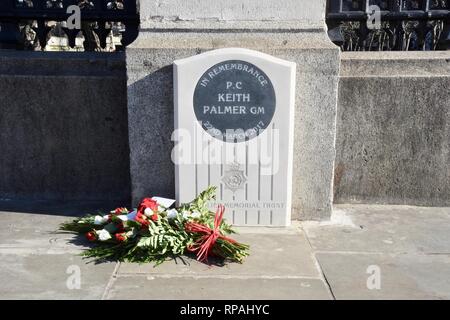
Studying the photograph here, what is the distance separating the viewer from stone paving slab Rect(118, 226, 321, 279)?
3797 millimetres

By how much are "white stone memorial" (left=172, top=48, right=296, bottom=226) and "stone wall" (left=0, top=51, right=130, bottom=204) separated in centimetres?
97

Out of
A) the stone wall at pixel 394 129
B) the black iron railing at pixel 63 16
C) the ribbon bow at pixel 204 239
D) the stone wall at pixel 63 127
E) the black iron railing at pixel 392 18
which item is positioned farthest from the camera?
the black iron railing at pixel 63 16

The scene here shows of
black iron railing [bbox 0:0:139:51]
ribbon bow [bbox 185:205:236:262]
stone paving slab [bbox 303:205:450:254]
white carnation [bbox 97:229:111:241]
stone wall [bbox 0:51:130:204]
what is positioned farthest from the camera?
black iron railing [bbox 0:0:139:51]

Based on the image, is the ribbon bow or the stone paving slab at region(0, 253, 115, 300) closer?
the stone paving slab at region(0, 253, 115, 300)

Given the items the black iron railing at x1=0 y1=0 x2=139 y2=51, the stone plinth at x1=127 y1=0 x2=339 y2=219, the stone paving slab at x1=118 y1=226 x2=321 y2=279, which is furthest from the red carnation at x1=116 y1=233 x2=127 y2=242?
the black iron railing at x1=0 y1=0 x2=139 y2=51

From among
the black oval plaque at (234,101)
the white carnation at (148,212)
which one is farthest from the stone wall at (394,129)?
the white carnation at (148,212)

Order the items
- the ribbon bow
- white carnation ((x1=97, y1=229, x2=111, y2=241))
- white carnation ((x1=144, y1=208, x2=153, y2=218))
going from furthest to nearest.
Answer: white carnation ((x1=144, y1=208, x2=153, y2=218)), white carnation ((x1=97, y1=229, x2=111, y2=241)), the ribbon bow

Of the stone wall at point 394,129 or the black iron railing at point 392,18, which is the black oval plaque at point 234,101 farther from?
the black iron railing at point 392,18

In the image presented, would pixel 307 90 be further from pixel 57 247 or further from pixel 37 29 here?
pixel 37 29

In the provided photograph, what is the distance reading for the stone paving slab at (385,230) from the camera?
14.1 feet

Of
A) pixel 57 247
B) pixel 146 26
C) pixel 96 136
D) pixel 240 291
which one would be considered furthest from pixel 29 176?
pixel 240 291

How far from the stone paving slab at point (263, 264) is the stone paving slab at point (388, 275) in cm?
15

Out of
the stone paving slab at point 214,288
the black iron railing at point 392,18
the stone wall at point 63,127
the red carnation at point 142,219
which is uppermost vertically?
the black iron railing at point 392,18

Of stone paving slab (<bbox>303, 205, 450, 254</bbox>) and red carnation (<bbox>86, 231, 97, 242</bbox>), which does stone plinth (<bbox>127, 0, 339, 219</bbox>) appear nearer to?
stone paving slab (<bbox>303, 205, 450, 254</bbox>)
